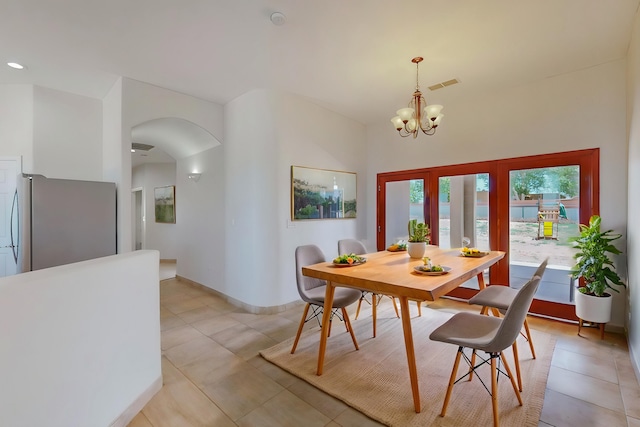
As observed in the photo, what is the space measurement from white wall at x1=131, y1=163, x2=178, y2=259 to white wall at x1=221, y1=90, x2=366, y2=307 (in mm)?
3732

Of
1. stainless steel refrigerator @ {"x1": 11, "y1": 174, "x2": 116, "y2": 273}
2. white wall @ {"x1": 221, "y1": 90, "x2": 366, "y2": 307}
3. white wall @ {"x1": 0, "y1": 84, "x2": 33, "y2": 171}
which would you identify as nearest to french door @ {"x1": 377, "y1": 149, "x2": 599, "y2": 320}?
white wall @ {"x1": 221, "y1": 90, "x2": 366, "y2": 307}

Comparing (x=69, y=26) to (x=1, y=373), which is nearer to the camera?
(x=1, y=373)

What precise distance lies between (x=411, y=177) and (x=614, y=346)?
9.69ft

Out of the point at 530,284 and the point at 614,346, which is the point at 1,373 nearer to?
the point at 530,284

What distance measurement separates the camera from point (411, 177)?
4.59 meters

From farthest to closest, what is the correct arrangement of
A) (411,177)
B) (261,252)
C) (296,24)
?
(411,177) → (261,252) → (296,24)

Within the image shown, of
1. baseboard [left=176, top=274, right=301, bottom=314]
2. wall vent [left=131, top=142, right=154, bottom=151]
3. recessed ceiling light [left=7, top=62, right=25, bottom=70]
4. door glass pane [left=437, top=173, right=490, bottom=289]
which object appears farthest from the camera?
wall vent [left=131, top=142, right=154, bottom=151]

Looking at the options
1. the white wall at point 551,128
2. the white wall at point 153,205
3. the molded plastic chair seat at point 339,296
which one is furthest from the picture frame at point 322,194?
the white wall at point 153,205

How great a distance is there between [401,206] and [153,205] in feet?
20.8

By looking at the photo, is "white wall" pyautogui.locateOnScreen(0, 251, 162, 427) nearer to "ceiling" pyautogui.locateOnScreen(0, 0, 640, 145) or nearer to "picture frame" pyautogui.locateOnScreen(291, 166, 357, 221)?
"ceiling" pyautogui.locateOnScreen(0, 0, 640, 145)

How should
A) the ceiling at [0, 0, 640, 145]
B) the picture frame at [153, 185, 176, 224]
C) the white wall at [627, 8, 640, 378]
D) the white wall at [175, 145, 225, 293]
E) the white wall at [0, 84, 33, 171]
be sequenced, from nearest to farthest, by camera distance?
the ceiling at [0, 0, 640, 145]
the white wall at [627, 8, 640, 378]
the white wall at [0, 84, 33, 171]
the white wall at [175, 145, 225, 293]
the picture frame at [153, 185, 176, 224]

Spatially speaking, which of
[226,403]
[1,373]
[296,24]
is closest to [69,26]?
[296,24]

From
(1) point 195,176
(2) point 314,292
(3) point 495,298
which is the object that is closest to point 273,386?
(2) point 314,292

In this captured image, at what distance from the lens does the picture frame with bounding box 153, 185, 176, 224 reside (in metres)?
6.63
